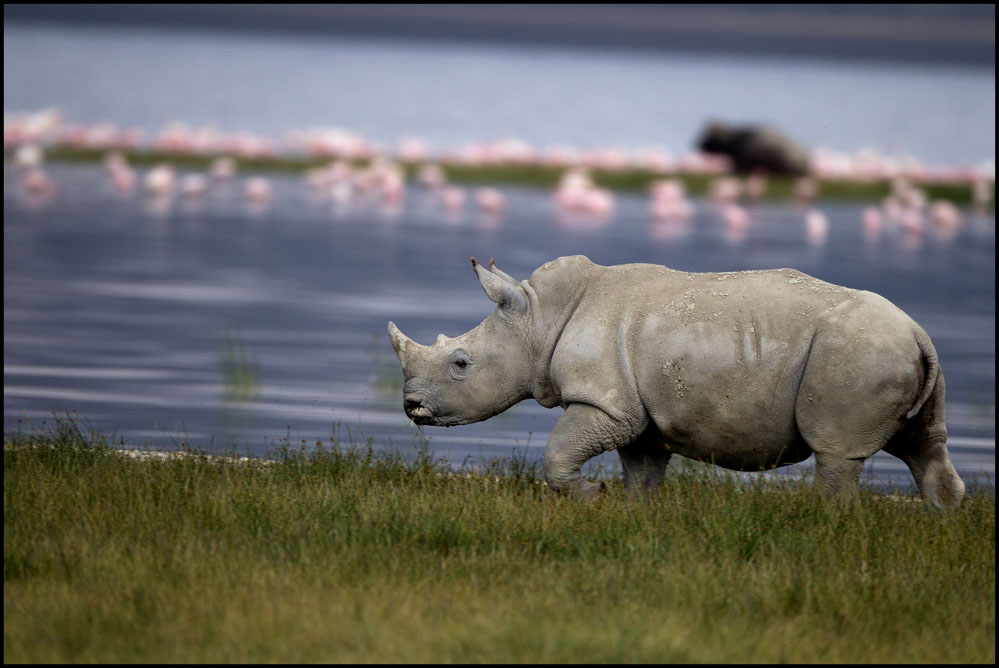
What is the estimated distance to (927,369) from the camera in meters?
7.23

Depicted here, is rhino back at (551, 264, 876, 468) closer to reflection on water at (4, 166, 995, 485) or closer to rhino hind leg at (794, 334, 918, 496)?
rhino hind leg at (794, 334, 918, 496)

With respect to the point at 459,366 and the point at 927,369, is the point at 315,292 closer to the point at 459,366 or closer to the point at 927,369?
the point at 459,366

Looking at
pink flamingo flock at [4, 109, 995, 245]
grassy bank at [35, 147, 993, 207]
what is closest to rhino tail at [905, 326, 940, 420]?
pink flamingo flock at [4, 109, 995, 245]

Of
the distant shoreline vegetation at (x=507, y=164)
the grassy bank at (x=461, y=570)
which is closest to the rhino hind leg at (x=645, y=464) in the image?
the grassy bank at (x=461, y=570)

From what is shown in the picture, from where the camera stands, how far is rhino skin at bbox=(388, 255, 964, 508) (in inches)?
282

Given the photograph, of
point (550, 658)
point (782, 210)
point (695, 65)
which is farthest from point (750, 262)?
point (695, 65)

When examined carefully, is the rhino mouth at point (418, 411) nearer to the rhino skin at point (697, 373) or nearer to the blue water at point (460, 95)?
the rhino skin at point (697, 373)

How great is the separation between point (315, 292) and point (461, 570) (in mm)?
11059

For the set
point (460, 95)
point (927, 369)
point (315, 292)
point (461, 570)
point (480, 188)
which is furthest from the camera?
point (460, 95)

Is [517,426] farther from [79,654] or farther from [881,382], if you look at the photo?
[79,654]

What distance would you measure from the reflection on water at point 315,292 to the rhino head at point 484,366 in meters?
1.38

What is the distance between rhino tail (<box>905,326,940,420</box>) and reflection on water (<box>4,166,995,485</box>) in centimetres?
219

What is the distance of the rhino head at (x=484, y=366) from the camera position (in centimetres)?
798

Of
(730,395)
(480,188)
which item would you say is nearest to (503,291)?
(730,395)
